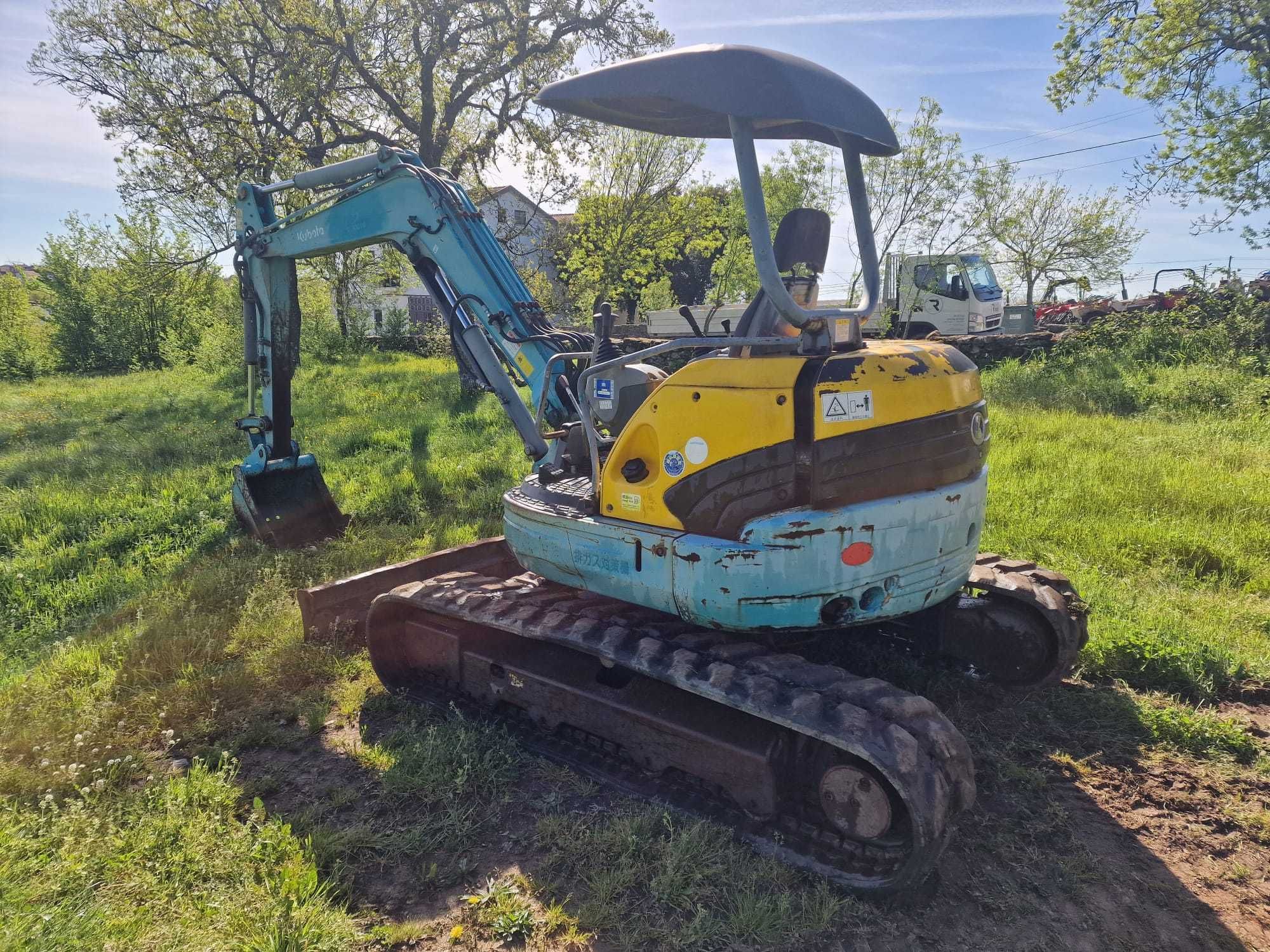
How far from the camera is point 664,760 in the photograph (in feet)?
10.7

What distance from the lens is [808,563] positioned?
2.94 metres

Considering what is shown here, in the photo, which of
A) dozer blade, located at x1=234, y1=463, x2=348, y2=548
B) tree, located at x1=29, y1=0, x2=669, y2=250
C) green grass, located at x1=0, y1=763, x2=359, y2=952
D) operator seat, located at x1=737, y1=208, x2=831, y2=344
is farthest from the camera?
tree, located at x1=29, y1=0, x2=669, y2=250

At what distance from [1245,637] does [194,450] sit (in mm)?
11035

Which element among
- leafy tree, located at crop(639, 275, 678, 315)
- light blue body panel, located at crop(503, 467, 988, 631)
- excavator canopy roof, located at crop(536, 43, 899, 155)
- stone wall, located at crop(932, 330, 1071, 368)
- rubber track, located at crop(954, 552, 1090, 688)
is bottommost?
rubber track, located at crop(954, 552, 1090, 688)

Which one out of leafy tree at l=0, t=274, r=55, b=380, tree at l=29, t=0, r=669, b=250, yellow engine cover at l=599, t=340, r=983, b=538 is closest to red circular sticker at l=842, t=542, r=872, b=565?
yellow engine cover at l=599, t=340, r=983, b=538

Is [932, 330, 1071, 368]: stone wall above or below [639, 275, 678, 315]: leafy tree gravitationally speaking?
below

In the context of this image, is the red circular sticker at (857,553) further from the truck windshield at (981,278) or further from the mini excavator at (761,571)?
the truck windshield at (981,278)

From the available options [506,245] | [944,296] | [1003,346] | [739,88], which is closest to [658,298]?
[944,296]

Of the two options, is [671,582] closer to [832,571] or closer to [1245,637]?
[832,571]

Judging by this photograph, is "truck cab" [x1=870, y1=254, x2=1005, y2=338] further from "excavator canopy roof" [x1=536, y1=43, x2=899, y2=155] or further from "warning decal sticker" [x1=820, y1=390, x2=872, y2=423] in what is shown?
"warning decal sticker" [x1=820, y1=390, x2=872, y2=423]

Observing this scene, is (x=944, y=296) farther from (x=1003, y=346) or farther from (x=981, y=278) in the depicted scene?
(x=1003, y=346)

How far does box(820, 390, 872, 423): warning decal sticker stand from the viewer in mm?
2871

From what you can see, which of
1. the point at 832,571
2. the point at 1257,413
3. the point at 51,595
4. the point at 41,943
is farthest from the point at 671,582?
the point at 1257,413

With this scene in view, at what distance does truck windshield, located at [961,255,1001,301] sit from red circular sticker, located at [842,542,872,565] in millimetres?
18749
